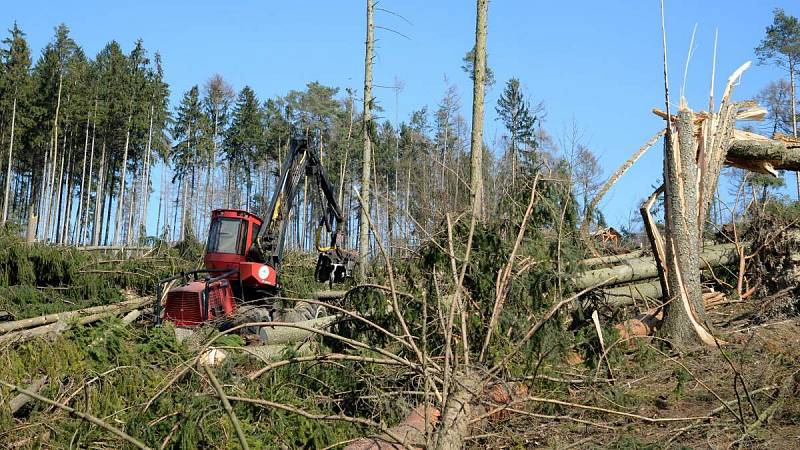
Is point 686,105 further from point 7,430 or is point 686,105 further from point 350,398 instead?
point 7,430

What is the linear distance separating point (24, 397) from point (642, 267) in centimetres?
682

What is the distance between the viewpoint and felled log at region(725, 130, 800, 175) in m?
8.27

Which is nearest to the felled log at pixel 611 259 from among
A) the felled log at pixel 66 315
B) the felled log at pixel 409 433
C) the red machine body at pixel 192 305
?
the felled log at pixel 409 433

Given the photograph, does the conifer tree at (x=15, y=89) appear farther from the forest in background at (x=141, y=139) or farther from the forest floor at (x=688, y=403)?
the forest floor at (x=688, y=403)

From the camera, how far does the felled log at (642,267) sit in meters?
8.30

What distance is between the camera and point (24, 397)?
233 inches

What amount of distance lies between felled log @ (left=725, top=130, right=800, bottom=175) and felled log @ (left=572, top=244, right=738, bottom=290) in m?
1.56

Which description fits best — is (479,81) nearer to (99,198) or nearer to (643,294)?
(643,294)

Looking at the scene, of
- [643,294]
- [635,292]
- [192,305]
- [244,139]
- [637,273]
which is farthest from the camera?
[244,139]

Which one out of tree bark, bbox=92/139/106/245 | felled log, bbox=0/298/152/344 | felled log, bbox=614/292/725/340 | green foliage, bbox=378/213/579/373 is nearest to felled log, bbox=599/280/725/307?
felled log, bbox=614/292/725/340

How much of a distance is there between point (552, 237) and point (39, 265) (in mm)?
9070

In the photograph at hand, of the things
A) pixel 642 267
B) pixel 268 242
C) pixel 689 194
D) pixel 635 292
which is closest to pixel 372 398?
pixel 689 194

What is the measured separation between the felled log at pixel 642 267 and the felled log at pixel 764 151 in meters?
1.56

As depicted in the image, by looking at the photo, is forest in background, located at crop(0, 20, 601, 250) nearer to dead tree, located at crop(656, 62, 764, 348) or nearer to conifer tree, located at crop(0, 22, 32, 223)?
conifer tree, located at crop(0, 22, 32, 223)
